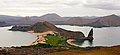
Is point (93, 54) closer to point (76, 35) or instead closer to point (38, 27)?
point (76, 35)

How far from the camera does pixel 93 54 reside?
40969mm

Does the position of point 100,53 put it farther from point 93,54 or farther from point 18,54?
point 18,54

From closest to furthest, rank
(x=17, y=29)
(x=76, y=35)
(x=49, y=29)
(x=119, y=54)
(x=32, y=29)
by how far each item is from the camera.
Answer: (x=119, y=54) < (x=76, y=35) < (x=49, y=29) < (x=32, y=29) < (x=17, y=29)

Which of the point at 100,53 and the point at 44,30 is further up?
the point at 100,53

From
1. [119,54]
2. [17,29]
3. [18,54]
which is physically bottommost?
[17,29]

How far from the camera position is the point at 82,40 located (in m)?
119

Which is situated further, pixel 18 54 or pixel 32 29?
pixel 32 29

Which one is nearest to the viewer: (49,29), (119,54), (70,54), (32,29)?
(119,54)

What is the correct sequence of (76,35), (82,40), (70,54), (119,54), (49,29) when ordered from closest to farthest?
(119,54) → (70,54) → (82,40) → (76,35) → (49,29)

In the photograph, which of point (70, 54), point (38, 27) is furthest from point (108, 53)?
point (38, 27)

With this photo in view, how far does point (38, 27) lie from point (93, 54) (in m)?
135

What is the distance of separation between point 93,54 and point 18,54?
18.0m

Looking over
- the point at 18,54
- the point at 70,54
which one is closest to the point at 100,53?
the point at 70,54

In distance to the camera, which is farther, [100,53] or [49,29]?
[49,29]
